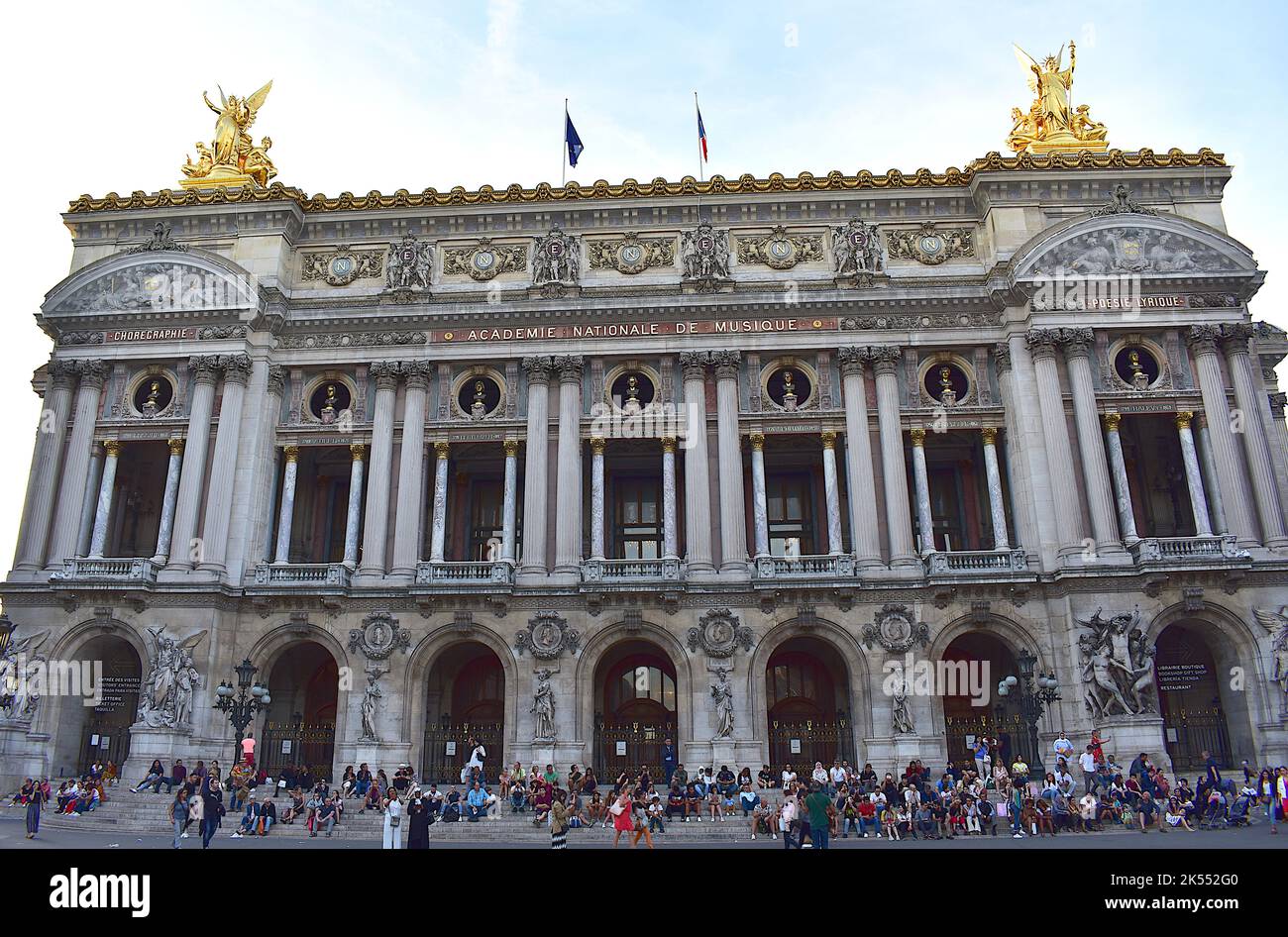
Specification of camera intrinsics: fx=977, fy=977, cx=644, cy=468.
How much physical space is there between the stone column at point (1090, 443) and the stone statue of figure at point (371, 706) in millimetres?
25796

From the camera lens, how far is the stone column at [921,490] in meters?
35.8

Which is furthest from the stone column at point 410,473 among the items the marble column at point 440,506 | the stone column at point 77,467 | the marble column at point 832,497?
the marble column at point 832,497

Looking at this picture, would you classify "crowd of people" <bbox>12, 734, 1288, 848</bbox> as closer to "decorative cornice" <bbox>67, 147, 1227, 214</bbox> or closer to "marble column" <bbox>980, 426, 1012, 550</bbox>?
"marble column" <bbox>980, 426, 1012, 550</bbox>

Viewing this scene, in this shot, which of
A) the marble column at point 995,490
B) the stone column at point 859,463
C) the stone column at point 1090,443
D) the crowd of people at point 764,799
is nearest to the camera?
the crowd of people at point 764,799

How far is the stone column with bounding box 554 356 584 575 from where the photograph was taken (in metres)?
36.0

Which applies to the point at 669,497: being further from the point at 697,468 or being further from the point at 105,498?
the point at 105,498

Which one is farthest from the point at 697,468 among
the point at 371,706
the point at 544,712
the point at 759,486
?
the point at 371,706

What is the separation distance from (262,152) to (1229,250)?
1562 inches

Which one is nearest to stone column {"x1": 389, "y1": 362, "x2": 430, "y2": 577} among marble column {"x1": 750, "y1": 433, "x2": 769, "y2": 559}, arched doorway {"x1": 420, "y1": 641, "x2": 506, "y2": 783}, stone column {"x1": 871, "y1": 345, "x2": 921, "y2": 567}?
arched doorway {"x1": 420, "y1": 641, "x2": 506, "y2": 783}

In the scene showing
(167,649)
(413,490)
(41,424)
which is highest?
(41,424)

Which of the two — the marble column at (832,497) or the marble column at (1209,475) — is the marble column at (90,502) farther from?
the marble column at (1209,475)
